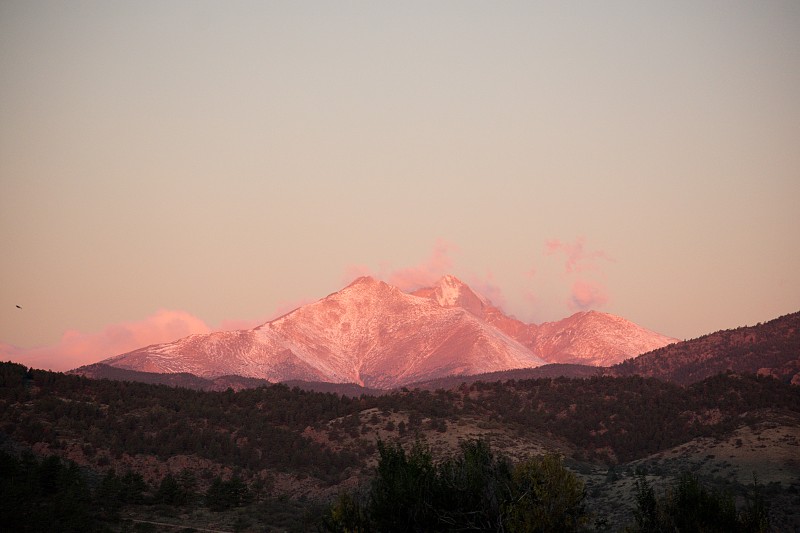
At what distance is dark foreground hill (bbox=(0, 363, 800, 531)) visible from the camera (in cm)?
6819

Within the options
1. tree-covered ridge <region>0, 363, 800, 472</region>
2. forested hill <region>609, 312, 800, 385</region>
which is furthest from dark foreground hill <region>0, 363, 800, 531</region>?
forested hill <region>609, 312, 800, 385</region>

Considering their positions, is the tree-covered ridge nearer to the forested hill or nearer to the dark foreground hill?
the dark foreground hill

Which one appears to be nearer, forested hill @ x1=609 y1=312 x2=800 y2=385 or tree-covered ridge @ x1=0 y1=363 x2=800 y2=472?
tree-covered ridge @ x1=0 y1=363 x2=800 y2=472

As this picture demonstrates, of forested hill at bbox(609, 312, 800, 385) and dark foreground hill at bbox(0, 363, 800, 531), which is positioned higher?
forested hill at bbox(609, 312, 800, 385)

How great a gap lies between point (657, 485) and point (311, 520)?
2833 centimetres

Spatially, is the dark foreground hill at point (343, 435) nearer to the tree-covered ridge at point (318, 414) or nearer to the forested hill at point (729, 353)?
the tree-covered ridge at point (318, 414)

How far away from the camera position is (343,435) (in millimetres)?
91562

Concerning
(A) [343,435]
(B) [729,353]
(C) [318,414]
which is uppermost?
(B) [729,353]

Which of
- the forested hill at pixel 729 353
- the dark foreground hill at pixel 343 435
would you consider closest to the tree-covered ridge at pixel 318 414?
the dark foreground hill at pixel 343 435

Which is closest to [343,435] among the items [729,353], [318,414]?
[318,414]

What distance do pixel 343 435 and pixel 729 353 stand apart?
118800 millimetres

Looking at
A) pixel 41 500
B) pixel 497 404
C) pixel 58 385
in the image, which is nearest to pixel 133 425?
pixel 58 385

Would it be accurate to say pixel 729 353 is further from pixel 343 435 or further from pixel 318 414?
pixel 343 435

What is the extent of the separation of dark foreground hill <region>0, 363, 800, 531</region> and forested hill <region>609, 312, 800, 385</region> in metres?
65.7
